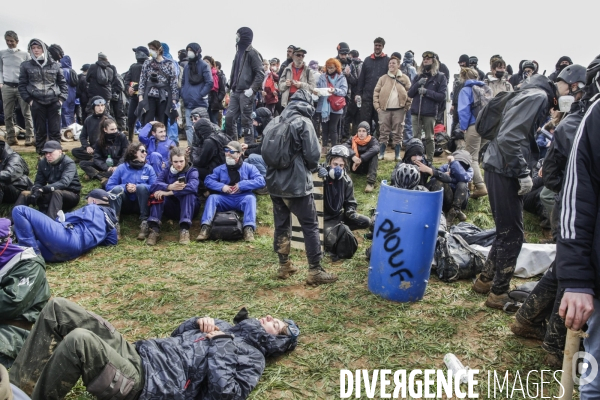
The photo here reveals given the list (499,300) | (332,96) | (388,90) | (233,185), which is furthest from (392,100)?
(499,300)

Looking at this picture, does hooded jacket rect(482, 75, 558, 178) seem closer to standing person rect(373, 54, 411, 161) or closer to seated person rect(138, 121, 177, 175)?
standing person rect(373, 54, 411, 161)

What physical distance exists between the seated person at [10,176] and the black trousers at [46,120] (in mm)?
2061

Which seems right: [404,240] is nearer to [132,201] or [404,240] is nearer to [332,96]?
[132,201]

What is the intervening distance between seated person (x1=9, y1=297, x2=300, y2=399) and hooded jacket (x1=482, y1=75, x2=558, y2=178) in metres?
2.71

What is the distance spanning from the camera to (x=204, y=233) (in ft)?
26.2

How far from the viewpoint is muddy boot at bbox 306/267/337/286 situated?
19.1 feet

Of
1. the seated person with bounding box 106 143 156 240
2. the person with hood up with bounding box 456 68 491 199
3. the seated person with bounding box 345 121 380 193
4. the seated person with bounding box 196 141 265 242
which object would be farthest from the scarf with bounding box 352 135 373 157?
the seated person with bounding box 106 143 156 240

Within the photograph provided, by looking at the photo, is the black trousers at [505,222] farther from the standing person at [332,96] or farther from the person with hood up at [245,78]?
the standing person at [332,96]

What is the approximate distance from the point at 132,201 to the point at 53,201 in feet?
4.07

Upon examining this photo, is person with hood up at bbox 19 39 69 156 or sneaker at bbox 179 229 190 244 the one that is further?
person with hood up at bbox 19 39 69 156

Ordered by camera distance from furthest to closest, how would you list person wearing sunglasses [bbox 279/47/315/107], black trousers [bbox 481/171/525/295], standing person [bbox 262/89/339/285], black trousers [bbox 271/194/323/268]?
person wearing sunglasses [bbox 279/47/315/107] < black trousers [bbox 271/194/323/268] < standing person [bbox 262/89/339/285] < black trousers [bbox 481/171/525/295]

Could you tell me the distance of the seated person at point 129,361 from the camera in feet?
10.9

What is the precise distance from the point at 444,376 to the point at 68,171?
7.04 meters

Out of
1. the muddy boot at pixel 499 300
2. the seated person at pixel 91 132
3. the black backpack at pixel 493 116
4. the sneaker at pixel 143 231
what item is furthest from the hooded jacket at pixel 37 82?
the muddy boot at pixel 499 300
